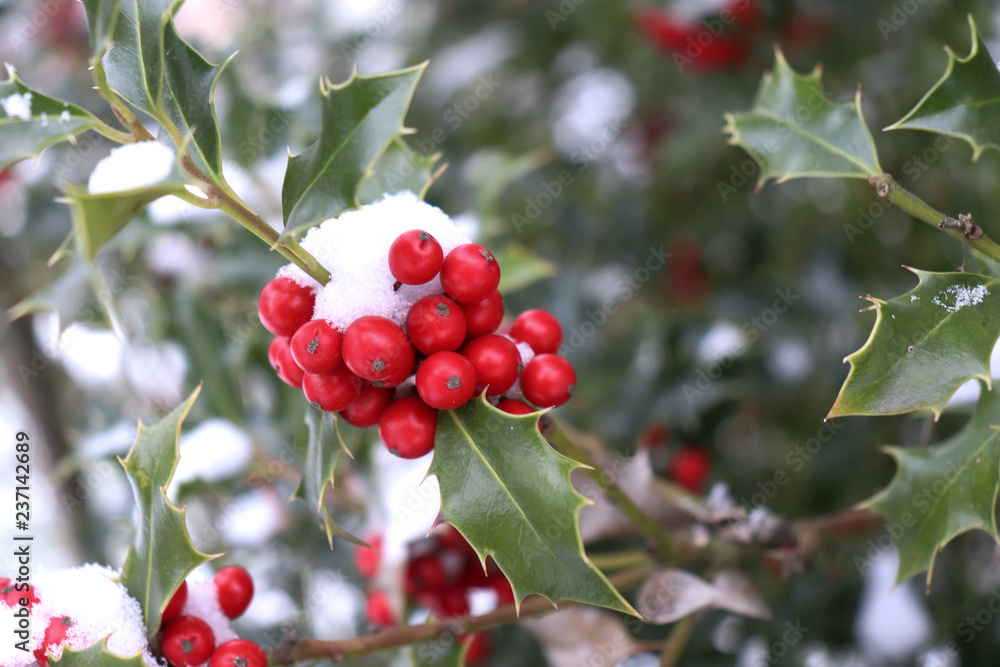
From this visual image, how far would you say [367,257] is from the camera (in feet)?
2.98

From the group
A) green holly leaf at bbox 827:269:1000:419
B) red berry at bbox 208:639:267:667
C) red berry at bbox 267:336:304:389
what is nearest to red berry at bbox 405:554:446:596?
red berry at bbox 208:639:267:667

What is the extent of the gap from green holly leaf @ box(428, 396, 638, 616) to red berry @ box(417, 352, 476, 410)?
0.04 meters

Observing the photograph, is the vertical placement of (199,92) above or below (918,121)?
above

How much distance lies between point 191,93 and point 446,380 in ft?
1.52

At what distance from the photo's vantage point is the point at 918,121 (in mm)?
965

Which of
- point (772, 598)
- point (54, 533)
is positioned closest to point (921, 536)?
point (772, 598)

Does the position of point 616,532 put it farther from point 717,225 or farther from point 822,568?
point 717,225

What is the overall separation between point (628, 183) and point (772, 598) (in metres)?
1.33

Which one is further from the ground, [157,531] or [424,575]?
[157,531]

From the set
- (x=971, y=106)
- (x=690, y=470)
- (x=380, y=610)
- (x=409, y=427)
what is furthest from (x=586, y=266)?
(x=409, y=427)

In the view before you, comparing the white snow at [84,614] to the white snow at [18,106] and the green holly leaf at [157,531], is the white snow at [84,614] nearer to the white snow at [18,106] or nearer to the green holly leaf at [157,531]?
the green holly leaf at [157,531]

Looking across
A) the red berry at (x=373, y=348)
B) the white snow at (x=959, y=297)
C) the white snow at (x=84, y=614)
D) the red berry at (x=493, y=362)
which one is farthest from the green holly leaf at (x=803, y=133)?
the white snow at (x=84, y=614)

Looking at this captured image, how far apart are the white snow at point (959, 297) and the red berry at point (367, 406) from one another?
0.68 metres

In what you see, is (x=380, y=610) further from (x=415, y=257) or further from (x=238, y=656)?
(x=415, y=257)
